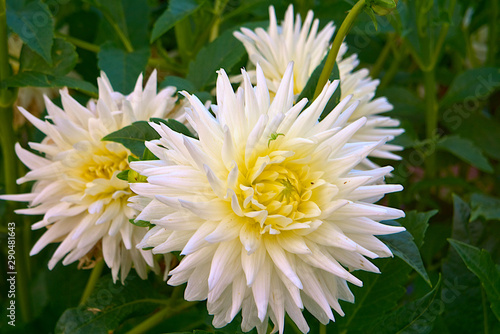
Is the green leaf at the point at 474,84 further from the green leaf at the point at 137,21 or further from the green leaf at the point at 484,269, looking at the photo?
the green leaf at the point at 137,21

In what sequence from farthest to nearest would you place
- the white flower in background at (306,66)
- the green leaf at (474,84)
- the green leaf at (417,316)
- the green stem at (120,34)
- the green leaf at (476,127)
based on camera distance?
the green leaf at (476,127) → the green leaf at (474,84) → the green stem at (120,34) → the white flower in background at (306,66) → the green leaf at (417,316)

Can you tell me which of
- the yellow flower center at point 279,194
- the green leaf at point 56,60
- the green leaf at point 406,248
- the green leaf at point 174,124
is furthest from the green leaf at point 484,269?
the green leaf at point 56,60

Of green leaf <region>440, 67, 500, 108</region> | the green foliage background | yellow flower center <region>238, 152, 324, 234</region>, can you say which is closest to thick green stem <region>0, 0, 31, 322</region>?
the green foliage background

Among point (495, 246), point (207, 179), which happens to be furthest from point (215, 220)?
point (495, 246)

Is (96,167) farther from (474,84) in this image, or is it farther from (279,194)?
(474,84)

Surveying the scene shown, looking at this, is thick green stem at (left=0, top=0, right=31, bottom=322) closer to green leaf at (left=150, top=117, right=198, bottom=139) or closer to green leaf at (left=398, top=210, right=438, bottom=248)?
green leaf at (left=150, top=117, right=198, bottom=139)

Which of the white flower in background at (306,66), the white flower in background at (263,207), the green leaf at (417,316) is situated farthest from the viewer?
the white flower in background at (306,66)

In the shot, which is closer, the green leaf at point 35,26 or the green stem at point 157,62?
the green leaf at point 35,26

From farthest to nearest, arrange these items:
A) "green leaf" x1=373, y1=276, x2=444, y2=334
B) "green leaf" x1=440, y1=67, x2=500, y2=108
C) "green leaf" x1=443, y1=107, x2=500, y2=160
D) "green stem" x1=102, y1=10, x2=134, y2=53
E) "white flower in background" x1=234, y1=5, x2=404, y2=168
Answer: "green leaf" x1=443, y1=107, x2=500, y2=160, "green leaf" x1=440, y1=67, x2=500, y2=108, "green stem" x1=102, y1=10, x2=134, y2=53, "white flower in background" x1=234, y1=5, x2=404, y2=168, "green leaf" x1=373, y1=276, x2=444, y2=334
